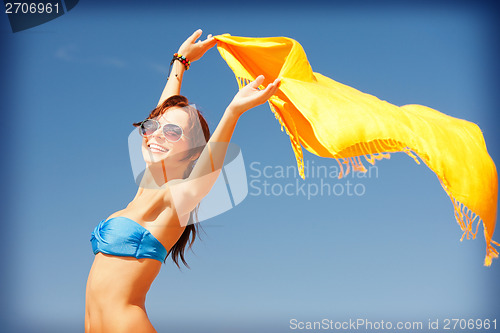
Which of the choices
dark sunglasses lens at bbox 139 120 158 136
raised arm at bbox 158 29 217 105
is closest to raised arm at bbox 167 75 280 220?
dark sunglasses lens at bbox 139 120 158 136

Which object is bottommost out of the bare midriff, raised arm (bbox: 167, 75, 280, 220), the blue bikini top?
the bare midriff

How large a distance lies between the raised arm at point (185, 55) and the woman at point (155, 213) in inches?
10.9

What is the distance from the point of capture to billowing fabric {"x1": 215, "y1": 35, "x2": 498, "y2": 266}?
2.04 meters

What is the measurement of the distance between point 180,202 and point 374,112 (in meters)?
0.86

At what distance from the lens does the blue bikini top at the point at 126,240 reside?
190cm

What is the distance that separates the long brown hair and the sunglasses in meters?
0.05

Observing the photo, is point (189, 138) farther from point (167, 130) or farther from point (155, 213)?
point (155, 213)

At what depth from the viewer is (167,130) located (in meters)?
2.06

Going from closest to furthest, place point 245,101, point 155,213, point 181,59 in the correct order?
point 245,101 → point 155,213 → point 181,59

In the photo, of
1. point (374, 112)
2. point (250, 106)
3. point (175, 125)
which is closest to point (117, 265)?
point (175, 125)

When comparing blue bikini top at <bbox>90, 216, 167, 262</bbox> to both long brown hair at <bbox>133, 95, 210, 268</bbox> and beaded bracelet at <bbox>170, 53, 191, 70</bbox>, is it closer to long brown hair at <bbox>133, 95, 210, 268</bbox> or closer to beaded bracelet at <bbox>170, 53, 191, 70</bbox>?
long brown hair at <bbox>133, 95, 210, 268</bbox>

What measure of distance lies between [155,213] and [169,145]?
274 mm

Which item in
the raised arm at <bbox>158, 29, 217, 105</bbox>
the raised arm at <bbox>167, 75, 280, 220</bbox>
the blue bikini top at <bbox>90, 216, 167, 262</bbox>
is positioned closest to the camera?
the raised arm at <bbox>167, 75, 280, 220</bbox>

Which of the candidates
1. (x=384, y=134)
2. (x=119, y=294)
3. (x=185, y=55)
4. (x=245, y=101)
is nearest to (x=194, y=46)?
(x=185, y=55)
